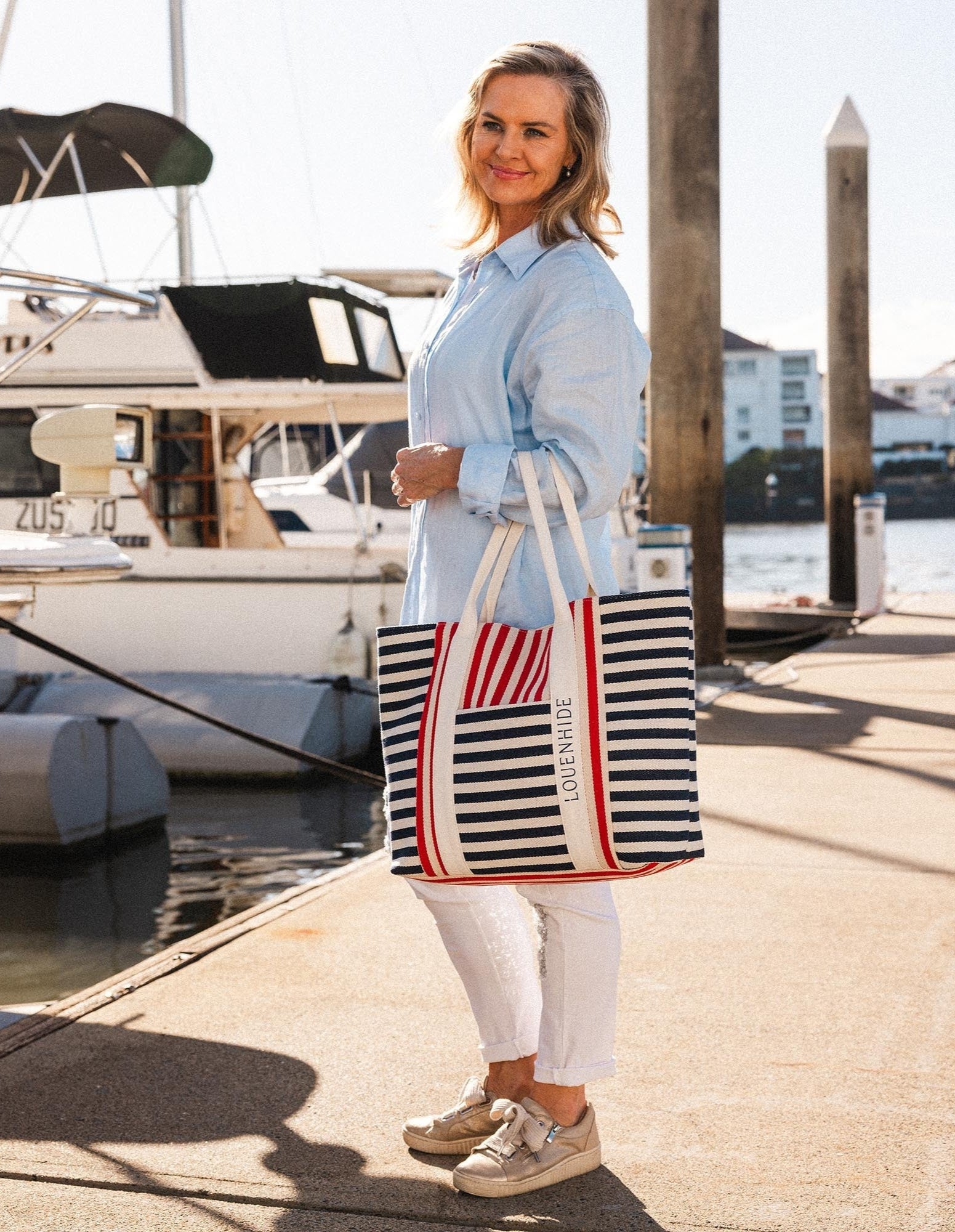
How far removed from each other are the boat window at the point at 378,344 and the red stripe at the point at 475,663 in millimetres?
10207

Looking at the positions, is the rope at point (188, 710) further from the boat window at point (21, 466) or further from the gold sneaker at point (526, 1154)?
the boat window at point (21, 466)

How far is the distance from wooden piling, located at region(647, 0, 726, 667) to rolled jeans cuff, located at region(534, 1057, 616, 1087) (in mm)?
7092

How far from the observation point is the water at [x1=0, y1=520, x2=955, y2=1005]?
230 inches

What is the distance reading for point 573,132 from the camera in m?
2.38

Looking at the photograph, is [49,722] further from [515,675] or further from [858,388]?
[858,388]

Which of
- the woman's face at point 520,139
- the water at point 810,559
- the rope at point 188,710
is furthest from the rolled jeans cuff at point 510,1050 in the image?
the water at point 810,559

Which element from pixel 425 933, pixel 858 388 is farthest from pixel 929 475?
pixel 425 933

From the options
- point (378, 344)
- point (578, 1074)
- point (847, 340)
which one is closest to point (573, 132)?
point (578, 1074)

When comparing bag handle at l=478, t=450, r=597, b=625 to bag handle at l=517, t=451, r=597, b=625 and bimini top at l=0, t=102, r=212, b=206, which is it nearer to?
bag handle at l=517, t=451, r=597, b=625

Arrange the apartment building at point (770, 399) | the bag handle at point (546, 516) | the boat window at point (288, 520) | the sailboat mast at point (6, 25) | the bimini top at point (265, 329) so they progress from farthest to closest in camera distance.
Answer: the apartment building at point (770, 399) < the boat window at point (288, 520) < the bimini top at point (265, 329) < the sailboat mast at point (6, 25) < the bag handle at point (546, 516)

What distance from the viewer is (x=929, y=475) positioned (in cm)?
9638

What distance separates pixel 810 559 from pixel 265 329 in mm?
39378

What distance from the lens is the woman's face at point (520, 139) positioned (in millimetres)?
2342

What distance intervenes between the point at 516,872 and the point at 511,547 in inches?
18.8
